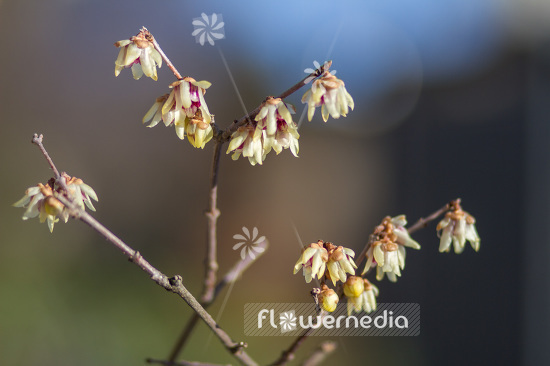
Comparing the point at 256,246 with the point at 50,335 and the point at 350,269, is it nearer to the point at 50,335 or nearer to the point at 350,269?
the point at 350,269

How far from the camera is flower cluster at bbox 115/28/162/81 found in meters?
0.45

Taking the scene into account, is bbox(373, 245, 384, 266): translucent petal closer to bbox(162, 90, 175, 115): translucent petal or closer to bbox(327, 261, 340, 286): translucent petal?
bbox(327, 261, 340, 286): translucent petal

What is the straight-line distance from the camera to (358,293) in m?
0.46

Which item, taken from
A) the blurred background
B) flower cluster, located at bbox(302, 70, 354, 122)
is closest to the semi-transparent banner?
flower cluster, located at bbox(302, 70, 354, 122)

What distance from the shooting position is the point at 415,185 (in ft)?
8.78

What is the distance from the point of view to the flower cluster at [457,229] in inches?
22.1

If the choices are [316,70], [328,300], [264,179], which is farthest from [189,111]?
[264,179]

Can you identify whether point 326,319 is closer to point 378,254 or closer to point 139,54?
point 378,254

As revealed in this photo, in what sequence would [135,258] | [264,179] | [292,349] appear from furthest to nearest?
1. [264,179]
2. [292,349]
3. [135,258]

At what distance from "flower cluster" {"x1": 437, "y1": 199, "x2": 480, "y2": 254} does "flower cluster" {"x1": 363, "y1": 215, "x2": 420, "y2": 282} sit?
83mm

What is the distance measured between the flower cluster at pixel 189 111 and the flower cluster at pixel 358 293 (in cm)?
21

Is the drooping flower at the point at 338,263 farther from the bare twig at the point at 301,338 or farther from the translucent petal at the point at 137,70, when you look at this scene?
the translucent petal at the point at 137,70

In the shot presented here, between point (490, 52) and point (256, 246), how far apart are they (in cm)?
249

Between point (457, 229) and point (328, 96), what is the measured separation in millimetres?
267
